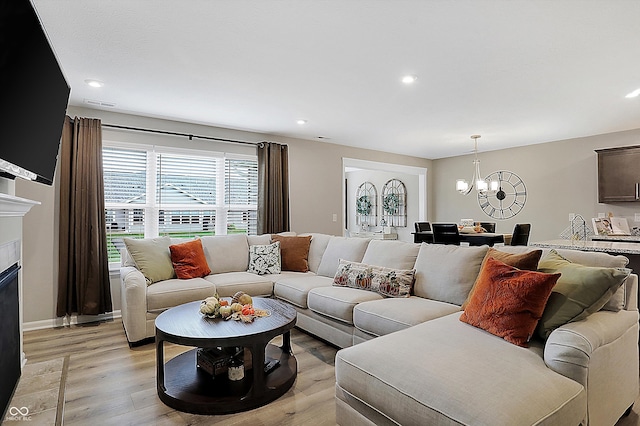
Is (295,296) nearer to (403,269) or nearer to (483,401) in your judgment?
(403,269)

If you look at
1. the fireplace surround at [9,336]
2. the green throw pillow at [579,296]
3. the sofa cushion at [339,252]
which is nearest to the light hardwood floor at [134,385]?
the fireplace surround at [9,336]

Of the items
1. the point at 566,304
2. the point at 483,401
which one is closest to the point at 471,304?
the point at 566,304

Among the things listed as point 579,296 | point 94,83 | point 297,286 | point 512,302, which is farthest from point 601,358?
point 94,83

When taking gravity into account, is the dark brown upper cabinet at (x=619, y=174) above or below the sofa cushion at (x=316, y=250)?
above

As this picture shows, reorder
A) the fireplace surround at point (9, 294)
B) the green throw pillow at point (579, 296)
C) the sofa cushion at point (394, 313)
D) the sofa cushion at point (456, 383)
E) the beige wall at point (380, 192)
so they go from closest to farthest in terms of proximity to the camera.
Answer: the sofa cushion at point (456, 383) → the green throw pillow at point (579, 296) → the fireplace surround at point (9, 294) → the sofa cushion at point (394, 313) → the beige wall at point (380, 192)

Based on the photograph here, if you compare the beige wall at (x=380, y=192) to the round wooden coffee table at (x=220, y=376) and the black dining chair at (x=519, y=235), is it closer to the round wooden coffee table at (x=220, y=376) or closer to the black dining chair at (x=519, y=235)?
the black dining chair at (x=519, y=235)

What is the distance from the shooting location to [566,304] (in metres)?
1.83

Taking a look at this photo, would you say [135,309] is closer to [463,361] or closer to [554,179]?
[463,361]

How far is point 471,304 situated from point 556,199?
16.2 ft

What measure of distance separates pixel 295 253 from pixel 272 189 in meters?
1.26

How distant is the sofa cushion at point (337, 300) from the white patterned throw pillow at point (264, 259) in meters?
1.06

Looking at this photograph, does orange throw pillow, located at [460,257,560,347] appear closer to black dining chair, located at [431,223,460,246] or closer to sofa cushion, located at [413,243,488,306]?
sofa cushion, located at [413,243,488,306]

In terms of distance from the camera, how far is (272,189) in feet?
17.3

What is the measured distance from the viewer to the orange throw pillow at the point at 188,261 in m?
3.88
